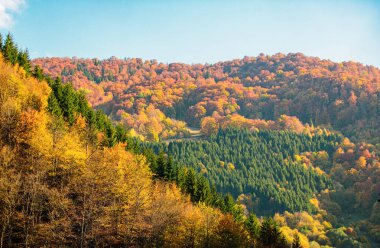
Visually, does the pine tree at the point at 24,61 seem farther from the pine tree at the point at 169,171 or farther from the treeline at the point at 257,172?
the treeline at the point at 257,172

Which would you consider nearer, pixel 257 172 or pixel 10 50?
pixel 10 50

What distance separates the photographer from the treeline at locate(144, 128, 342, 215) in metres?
157

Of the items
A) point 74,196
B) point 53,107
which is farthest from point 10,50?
point 74,196

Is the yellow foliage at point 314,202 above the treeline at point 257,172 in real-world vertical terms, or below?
below

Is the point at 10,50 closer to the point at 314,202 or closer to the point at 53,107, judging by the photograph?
the point at 53,107

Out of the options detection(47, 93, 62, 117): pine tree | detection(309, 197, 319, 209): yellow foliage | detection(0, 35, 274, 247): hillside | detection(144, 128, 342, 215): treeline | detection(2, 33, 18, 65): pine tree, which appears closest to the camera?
detection(0, 35, 274, 247): hillside

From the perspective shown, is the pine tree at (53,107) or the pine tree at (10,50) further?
the pine tree at (10,50)

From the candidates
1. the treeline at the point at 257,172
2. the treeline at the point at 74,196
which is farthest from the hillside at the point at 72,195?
the treeline at the point at 257,172

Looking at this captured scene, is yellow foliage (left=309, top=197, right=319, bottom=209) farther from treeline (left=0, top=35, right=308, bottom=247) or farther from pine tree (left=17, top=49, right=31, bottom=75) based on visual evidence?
pine tree (left=17, top=49, right=31, bottom=75)

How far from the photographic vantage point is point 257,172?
176500 millimetres

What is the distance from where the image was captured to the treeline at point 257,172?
157375mm

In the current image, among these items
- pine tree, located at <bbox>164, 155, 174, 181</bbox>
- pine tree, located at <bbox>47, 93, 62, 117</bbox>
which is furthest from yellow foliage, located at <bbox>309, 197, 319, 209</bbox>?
pine tree, located at <bbox>47, 93, 62, 117</bbox>

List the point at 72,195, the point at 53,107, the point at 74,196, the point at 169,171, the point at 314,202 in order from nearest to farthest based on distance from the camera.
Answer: the point at 72,195 < the point at 74,196 < the point at 53,107 < the point at 169,171 < the point at 314,202

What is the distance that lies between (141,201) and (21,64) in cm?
4400
